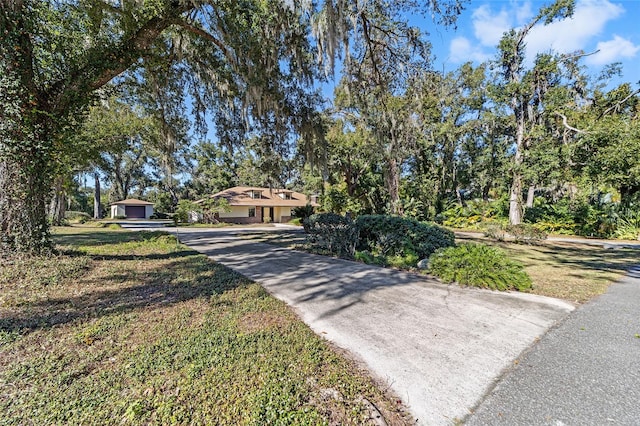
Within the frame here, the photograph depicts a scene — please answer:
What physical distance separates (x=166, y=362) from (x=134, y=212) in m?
42.4

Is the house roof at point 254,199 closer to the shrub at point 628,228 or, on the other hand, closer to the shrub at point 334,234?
the shrub at point 334,234

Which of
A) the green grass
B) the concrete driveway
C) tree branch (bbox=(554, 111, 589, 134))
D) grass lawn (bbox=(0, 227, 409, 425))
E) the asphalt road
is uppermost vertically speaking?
tree branch (bbox=(554, 111, 589, 134))

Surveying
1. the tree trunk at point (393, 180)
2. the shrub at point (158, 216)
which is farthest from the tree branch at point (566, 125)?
the shrub at point (158, 216)

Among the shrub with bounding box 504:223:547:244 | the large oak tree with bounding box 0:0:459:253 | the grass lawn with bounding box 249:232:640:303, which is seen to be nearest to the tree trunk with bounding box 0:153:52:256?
the large oak tree with bounding box 0:0:459:253

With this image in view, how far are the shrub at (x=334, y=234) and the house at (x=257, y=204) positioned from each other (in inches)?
665

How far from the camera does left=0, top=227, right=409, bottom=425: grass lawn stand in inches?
71.6

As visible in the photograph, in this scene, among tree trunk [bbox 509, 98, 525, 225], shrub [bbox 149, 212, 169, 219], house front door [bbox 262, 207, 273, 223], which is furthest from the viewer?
shrub [bbox 149, 212, 169, 219]

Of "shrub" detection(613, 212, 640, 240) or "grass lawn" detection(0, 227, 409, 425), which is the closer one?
"grass lawn" detection(0, 227, 409, 425)

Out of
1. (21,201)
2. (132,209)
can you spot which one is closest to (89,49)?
(21,201)

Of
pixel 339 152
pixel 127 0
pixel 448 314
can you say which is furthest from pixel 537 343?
pixel 339 152

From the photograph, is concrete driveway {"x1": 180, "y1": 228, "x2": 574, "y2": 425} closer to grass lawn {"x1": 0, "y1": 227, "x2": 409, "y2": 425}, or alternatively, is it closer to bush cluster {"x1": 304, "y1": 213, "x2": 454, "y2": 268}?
grass lawn {"x1": 0, "y1": 227, "x2": 409, "y2": 425}

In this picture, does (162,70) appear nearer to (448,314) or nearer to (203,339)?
(203,339)

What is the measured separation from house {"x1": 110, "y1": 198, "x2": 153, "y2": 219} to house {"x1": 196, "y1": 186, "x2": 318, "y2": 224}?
1606 cm

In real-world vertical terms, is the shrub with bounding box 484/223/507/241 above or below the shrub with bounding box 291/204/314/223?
below
